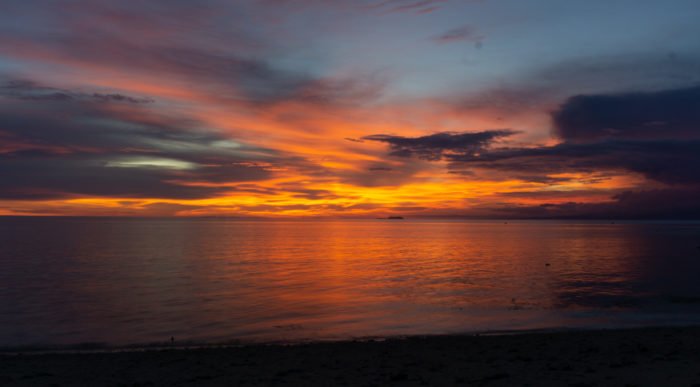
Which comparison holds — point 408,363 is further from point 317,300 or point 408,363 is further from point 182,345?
point 317,300

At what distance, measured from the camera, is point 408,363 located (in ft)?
54.3

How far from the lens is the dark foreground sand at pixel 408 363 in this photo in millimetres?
14258

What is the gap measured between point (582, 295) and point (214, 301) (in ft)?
90.4

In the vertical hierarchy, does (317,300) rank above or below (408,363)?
below

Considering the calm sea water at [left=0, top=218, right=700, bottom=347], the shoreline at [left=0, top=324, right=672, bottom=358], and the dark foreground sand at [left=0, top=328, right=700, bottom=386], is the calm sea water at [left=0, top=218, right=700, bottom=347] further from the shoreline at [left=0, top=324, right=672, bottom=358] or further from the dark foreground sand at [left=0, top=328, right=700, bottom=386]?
the dark foreground sand at [left=0, top=328, right=700, bottom=386]

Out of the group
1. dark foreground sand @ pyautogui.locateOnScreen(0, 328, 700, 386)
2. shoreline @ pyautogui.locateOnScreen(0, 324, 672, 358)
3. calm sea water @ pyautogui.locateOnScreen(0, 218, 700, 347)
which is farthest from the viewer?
calm sea water @ pyautogui.locateOnScreen(0, 218, 700, 347)

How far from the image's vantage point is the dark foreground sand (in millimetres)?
14258

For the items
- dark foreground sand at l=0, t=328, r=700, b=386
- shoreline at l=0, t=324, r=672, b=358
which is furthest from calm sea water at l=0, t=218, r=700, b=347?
dark foreground sand at l=0, t=328, r=700, b=386

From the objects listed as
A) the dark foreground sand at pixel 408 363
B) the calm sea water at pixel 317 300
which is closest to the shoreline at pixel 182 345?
the calm sea water at pixel 317 300

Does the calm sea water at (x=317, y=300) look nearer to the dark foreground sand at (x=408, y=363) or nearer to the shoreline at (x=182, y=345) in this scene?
the shoreline at (x=182, y=345)

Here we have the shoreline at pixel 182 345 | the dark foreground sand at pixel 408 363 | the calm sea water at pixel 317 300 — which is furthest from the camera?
the calm sea water at pixel 317 300

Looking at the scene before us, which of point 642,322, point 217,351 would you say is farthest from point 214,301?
point 642,322

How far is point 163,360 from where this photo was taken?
17.8 meters

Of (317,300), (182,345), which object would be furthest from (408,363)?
(317,300)
